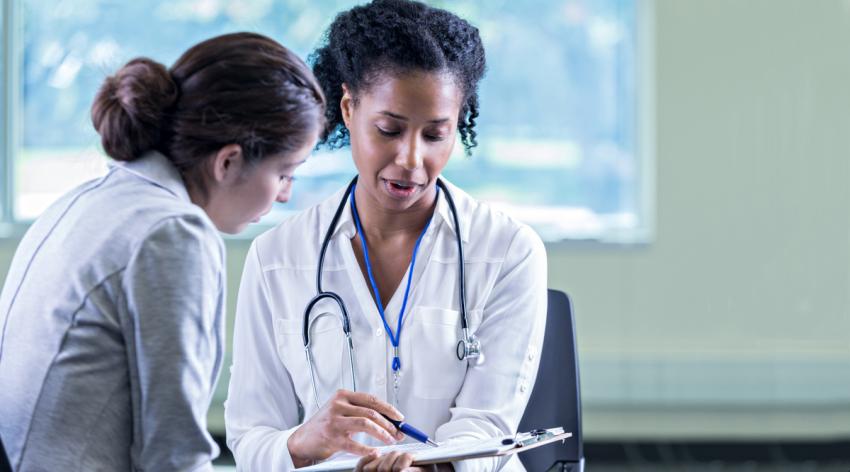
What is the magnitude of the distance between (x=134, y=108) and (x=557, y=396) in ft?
2.98

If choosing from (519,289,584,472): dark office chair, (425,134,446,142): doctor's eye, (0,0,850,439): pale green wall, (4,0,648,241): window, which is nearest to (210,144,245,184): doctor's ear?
(425,134,446,142): doctor's eye

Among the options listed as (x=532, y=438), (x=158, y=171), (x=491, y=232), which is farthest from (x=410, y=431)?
(x=158, y=171)

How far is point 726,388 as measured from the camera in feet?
11.6

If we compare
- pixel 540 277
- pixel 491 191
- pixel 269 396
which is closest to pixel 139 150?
pixel 269 396

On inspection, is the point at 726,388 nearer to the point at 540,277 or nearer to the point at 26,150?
the point at 540,277

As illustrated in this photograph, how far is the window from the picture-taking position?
11.7 ft

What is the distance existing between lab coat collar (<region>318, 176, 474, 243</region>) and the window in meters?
1.85

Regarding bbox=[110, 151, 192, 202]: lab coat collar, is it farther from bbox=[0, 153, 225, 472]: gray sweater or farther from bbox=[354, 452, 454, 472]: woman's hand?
bbox=[354, 452, 454, 472]: woman's hand

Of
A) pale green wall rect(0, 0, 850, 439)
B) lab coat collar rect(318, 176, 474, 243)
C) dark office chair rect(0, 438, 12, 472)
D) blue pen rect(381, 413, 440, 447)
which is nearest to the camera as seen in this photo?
dark office chair rect(0, 438, 12, 472)

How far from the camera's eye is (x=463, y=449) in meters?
1.29

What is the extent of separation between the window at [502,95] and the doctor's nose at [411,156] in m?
2.00

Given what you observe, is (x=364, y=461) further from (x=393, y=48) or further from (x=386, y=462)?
(x=393, y=48)

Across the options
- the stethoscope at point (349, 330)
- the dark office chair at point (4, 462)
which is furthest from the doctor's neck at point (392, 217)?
the dark office chair at point (4, 462)

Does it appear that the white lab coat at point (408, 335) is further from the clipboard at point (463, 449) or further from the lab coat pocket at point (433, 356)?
the clipboard at point (463, 449)
